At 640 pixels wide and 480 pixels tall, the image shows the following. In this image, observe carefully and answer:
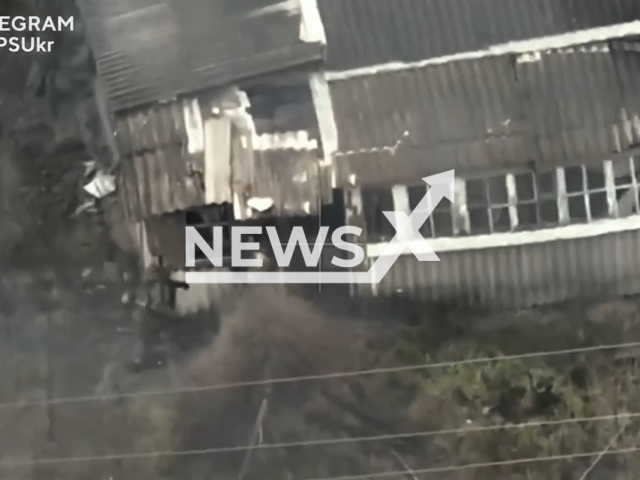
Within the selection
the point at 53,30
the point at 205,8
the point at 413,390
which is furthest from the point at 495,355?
the point at 53,30

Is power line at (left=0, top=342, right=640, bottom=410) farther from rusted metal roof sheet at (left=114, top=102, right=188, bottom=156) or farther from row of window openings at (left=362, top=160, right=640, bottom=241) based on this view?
rusted metal roof sheet at (left=114, top=102, right=188, bottom=156)

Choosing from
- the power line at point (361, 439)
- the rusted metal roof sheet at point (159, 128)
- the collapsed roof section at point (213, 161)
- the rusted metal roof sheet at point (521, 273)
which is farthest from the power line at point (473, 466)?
the rusted metal roof sheet at point (159, 128)

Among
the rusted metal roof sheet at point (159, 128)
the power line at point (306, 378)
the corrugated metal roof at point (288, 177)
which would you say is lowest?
the power line at point (306, 378)

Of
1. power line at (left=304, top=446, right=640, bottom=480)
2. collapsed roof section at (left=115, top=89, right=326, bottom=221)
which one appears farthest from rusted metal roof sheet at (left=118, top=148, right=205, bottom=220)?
power line at (left=304, top=446, right=640, bottom=480)

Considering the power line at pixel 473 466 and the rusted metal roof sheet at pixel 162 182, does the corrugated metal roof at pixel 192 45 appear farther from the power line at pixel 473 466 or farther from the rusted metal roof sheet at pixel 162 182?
the power line at pixel 473 466

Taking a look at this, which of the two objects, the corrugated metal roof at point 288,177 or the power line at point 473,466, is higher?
the corrugated metal roof at point 288,177

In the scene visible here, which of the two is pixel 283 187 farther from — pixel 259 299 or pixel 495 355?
pixel 495 355
